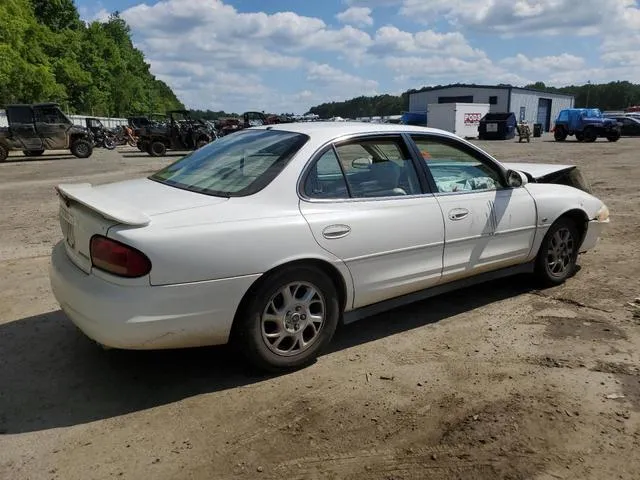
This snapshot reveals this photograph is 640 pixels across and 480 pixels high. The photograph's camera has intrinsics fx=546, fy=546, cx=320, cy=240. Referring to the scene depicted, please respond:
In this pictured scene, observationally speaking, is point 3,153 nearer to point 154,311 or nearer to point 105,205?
point 105,205

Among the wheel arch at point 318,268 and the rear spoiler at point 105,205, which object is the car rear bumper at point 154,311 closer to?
the wheel arch at point 318,268

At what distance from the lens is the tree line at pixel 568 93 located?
123625 mm

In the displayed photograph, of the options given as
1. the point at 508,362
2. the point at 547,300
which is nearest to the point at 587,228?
the point at 547,300

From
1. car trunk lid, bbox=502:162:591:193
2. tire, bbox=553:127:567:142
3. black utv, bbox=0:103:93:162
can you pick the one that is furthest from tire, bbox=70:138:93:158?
tire, bbox=553:127:567:142

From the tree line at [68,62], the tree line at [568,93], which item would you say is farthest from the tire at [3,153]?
the tree line at [568,93]

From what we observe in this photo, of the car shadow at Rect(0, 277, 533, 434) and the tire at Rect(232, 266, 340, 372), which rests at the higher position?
the tire at Rect(232, 266, 340, 372)

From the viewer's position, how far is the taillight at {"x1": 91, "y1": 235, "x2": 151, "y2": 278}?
9.36 ft

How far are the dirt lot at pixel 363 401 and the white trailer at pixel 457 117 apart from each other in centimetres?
3948

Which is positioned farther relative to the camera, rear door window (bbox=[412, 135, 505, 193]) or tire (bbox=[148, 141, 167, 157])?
tire (bbox=[148, 141, 167, 157])

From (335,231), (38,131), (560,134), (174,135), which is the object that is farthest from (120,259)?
(560,134)

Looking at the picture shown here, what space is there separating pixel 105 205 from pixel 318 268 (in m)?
1.31

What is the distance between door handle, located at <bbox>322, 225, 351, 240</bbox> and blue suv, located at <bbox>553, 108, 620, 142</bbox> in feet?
114

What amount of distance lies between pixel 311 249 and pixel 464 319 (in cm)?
171

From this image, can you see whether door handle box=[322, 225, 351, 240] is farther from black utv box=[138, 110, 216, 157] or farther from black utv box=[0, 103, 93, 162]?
black utv box=[138, 110, 216, 157]
